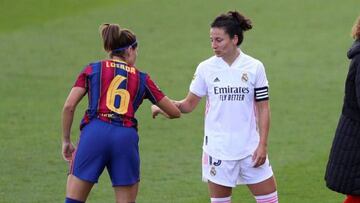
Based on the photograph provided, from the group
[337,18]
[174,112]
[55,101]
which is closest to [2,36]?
[55,101]

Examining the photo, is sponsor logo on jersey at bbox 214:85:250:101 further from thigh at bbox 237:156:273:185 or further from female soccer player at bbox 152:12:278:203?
thigh at bbox 237:156:273:185

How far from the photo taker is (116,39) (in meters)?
7.77

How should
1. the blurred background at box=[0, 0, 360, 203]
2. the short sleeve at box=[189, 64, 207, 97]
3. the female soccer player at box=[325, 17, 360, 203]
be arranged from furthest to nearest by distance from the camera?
the blurred background at box=[0, 0, 360, 203] → the short sleeve at box=[189, 64, 207, 97] → the female soccer player at box=[325, 17, 360, 203]

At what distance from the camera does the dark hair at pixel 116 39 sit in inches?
306

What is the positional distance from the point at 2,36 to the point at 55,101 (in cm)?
605

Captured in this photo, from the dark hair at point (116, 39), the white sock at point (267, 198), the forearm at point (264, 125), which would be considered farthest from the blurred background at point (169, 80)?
the dark hair at point (116, 39)

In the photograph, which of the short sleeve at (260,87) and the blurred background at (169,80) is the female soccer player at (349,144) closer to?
the short sleeve at (260,87)

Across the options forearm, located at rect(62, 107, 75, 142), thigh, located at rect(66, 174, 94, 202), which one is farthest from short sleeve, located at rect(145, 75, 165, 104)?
thigh, located at rect(66, 174, 94, 202)

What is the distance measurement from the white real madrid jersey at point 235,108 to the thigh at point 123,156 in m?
0.70

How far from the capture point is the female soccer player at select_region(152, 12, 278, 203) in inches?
315

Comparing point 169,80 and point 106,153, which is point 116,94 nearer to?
point 106,153

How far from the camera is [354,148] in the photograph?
7.68 m

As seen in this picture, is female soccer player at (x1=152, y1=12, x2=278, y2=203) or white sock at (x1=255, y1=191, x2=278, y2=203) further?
white sock at (x1=255, y1=191, x2=278, y2=203)

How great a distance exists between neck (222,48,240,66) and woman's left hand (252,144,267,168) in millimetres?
739
